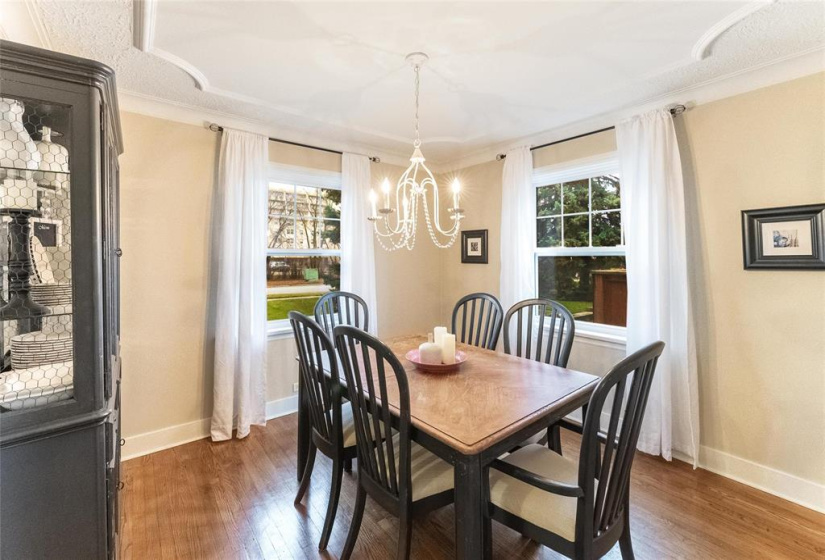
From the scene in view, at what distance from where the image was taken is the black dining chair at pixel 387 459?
1.39 m

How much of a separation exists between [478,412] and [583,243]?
2.25 meters

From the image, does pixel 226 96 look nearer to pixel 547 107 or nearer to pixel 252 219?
pixel 252 219

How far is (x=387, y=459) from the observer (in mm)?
1532

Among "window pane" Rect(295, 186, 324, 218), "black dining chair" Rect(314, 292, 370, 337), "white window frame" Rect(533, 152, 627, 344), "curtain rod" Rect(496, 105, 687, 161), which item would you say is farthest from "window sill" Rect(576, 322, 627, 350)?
"window pane" Rect(295, 186, 324, 218)

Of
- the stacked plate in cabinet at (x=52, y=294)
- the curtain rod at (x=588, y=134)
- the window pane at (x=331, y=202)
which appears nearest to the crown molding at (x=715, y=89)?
the curtain rod at (x=588, y=134)

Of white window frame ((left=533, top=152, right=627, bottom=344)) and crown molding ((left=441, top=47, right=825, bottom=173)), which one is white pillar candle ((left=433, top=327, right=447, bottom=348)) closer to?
white window frame ((left=533, top=152, right=627, bottom=344))

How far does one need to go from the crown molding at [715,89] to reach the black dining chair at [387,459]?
2.68 m

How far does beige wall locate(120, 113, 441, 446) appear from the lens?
8.45 feet

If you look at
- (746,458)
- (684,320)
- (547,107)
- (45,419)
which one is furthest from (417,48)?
(746,458)

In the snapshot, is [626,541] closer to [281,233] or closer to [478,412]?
[478,412]

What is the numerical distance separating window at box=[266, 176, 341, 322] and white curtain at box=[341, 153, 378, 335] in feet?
0.52

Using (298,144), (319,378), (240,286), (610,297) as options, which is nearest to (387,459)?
(319,378)

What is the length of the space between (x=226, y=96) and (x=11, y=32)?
1.06 m

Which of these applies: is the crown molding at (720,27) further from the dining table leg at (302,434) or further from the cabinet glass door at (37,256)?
the dining table leg at (302,434)
